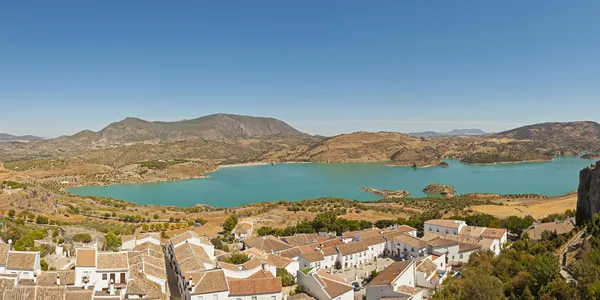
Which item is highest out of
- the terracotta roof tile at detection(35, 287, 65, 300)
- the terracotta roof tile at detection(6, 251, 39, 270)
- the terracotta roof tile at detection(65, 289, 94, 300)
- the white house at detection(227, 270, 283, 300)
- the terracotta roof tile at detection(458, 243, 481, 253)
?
the terracotta roof tile at detection(6, 251, 39, 270)

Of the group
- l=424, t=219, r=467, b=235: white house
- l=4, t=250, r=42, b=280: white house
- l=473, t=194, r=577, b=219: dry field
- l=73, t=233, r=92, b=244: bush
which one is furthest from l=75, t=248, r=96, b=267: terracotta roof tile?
l=473, t=194, r=577, b=219: dry field

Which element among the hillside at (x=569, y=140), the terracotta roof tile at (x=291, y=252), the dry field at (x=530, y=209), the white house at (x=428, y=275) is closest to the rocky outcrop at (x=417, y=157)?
the hillside at (x=569, y=140)

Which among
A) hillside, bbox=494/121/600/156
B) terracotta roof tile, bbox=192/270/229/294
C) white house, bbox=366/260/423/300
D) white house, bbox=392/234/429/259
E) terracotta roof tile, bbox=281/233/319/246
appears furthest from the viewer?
hillside, bbox=494/121/600/156

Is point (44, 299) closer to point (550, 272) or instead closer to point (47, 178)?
point (550, 272)

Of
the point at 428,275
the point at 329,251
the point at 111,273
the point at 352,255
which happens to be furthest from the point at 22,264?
the point at 352,255

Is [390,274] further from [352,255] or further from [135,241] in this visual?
[135,241]

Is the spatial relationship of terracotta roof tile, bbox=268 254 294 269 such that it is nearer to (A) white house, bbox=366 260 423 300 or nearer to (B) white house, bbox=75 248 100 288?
(A) white house, bbox=366 260 423 300
